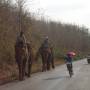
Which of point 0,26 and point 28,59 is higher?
point 0,26

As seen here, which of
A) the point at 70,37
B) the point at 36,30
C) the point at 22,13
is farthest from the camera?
the point at 70,37

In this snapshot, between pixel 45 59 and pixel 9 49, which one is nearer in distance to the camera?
pixel 9 49

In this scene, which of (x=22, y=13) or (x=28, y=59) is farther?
(x=22, y=13)

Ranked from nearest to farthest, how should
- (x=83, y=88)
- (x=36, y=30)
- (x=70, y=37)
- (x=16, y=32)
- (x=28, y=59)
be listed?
(x=83, y=88), (x=28, y=59), (x=16, y=32), (x=36, y=30), (x=70, y=37)

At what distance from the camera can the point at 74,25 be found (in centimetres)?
13175

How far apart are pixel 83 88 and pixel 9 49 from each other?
11.5m

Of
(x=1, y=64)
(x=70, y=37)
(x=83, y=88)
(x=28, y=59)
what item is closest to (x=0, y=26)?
(x=28, y=59)

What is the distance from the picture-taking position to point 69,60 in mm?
23469

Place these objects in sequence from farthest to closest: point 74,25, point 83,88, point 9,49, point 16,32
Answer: point 74,25 < point 16,32 < point 9,49 < point 83,88

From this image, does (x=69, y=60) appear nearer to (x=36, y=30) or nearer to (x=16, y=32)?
(x=16, y=32)

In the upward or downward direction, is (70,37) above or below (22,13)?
below

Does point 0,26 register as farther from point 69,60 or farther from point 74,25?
point 74,25

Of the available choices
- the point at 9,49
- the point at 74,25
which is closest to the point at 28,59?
the point at 9,49

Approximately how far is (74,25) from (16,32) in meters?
103
